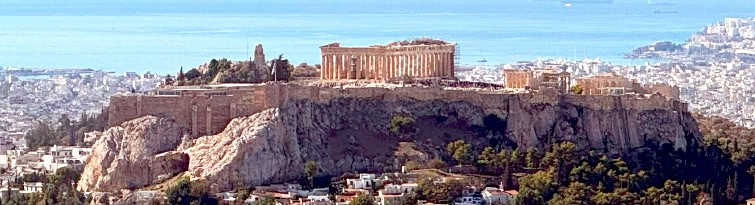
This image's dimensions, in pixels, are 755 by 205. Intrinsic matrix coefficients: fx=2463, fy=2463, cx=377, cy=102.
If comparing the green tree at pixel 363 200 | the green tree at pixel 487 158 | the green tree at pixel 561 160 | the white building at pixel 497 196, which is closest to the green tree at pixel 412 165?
the green tree at pixel 487 158

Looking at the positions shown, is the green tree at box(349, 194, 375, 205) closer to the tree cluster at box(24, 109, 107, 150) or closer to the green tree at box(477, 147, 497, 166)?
the green tree at box(477, 147, 497, 166)

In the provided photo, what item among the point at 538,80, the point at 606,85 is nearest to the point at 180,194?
the point at 538,80

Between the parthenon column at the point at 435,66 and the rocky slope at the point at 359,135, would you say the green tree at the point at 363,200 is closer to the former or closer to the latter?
the rocky slope at the point at 359,135

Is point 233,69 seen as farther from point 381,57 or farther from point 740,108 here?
point 740,108

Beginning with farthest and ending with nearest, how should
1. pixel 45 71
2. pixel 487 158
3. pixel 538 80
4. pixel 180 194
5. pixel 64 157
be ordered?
pixel 45 71
pixel 64 157
pixel 538 80
pixel 487 158
pixel 180 194

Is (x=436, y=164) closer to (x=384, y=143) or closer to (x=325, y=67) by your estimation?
(x=384, y=143)
